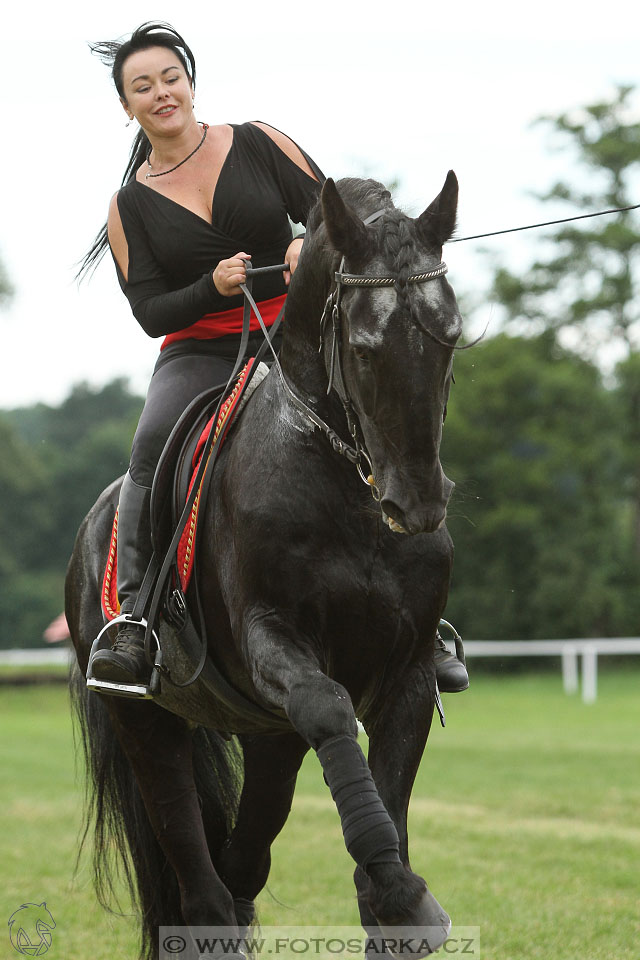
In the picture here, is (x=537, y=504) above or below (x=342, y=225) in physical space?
below

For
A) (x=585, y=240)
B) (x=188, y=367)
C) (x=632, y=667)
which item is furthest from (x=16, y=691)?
(x=188, y=367)

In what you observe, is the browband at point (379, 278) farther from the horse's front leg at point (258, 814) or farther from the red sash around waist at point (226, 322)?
the horse's front leg at point (258, 814)

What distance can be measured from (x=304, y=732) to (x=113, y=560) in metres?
1.92

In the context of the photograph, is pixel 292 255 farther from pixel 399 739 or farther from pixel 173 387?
pixel 399 739

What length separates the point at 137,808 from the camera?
19.5ft

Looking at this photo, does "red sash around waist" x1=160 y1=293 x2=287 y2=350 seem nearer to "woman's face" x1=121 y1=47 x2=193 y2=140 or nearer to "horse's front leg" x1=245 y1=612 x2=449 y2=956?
"woman's face" x1=121 y1=47 x2=193 y2=140

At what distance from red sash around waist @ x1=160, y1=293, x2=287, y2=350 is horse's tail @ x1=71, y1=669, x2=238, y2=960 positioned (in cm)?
200

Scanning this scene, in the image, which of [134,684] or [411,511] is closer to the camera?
[411,511]

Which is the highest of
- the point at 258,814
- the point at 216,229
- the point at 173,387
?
the point at 216,229

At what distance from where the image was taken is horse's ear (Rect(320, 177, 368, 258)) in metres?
3.67

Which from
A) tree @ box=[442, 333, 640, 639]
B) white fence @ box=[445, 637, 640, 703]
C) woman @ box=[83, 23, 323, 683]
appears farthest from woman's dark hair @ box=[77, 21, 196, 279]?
tree @ box=[442, 333, 640, 639]

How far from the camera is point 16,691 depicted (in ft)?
101

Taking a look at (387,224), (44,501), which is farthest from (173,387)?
(44,501)

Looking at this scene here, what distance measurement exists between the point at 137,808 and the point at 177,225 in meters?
2.80
